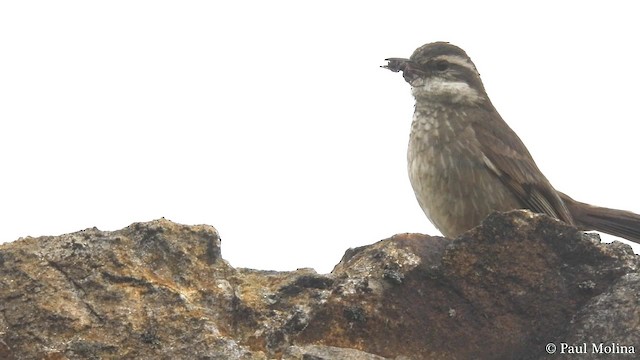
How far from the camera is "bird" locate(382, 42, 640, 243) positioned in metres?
6.65

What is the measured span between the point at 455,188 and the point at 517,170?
0.77 m

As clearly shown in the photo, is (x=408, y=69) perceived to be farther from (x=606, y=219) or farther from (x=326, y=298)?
(x=326, y=298)

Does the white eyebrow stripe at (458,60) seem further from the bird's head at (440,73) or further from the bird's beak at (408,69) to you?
the bird's beak at (408,69)

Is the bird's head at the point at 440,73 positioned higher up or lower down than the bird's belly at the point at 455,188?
higher up

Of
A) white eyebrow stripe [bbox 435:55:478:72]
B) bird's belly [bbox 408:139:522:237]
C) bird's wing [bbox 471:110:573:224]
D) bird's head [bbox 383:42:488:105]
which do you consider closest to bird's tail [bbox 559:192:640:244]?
bird's wing [bbox 471:110:573:224]

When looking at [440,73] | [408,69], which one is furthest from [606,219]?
[408,69]

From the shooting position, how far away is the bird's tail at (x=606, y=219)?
22.7 ft

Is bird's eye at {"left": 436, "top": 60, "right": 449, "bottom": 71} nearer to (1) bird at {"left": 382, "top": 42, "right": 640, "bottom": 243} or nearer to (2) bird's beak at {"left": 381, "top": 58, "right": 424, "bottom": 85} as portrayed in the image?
(1) bird at {"left": 382, "top": 42, "right": 640, "bottom": 243}

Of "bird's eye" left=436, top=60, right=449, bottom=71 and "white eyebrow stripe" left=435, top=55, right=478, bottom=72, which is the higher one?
"white eyebrow stripe" left=435, top=55, right=478, bottom=72

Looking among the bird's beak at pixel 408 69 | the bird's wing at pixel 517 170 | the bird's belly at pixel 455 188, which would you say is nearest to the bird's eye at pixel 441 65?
the bird's beak at pixel 408 69

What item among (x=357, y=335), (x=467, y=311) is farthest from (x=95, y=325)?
(x=467, y=311)

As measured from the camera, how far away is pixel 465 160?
6840mm

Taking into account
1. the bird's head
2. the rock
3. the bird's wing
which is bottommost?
the rock

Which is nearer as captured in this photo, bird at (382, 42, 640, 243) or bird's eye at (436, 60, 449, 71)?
bird at (382, 42, 640, 243)
